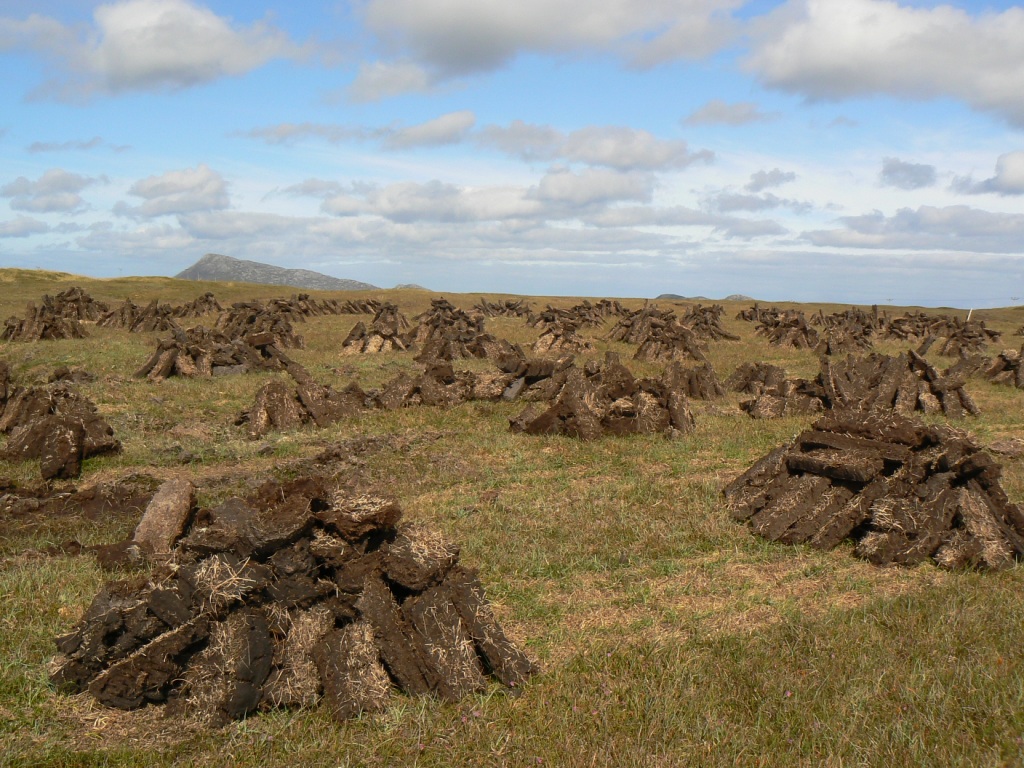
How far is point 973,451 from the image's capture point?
32.7 feet

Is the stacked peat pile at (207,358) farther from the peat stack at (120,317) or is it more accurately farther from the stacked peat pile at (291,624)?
the stacked peat pile at (291,624)

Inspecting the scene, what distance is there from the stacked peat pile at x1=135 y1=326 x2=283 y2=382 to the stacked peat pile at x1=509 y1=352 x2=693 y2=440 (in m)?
11.6

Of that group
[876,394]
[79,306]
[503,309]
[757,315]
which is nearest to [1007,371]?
[876,394]

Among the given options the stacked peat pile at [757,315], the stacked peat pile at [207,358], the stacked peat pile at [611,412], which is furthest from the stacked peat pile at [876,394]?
the stacked peat pile at [757,315]

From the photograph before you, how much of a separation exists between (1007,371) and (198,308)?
44.8 m

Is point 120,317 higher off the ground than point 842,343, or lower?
lower

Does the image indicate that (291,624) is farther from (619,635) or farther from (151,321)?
(151,321)

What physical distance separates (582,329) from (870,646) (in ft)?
120

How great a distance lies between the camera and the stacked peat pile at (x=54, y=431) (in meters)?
13.0

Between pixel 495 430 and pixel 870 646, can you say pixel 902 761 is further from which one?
pixel 495 430

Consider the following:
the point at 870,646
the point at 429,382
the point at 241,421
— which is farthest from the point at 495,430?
the point at 870,646

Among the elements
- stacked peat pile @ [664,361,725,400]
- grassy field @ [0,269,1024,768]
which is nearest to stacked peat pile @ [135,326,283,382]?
grassy field @ [0,269,1024,768]

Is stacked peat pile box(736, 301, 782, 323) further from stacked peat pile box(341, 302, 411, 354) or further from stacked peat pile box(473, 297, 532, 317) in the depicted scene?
stacked peat pile box(341, 302, 411, 354)

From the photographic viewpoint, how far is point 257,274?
129 meters
